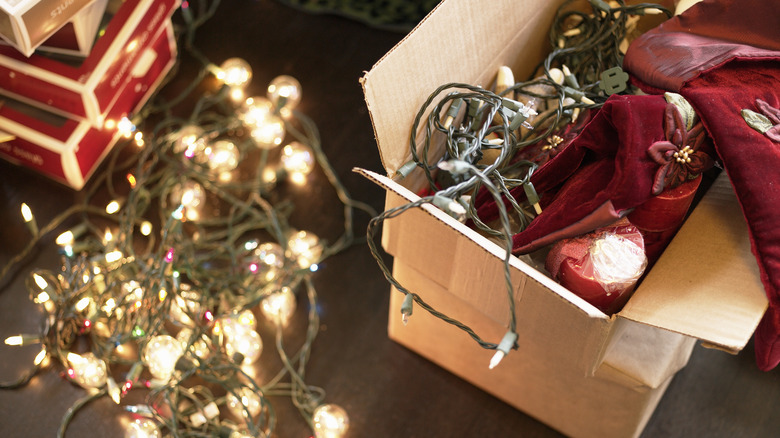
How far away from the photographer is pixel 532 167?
908mm

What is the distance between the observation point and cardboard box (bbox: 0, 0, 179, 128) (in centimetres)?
112

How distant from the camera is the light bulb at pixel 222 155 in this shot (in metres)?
1.18

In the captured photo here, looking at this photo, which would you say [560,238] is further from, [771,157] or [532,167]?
[771,157]

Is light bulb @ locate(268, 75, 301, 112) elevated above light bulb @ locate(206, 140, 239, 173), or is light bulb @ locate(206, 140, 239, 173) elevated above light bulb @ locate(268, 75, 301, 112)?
light bulb @ locate(268, 75, 301, 112)

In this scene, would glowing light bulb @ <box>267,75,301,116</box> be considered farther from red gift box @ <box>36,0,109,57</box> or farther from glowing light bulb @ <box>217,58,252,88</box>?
red gift box @ <box>36,0,109,57</box>

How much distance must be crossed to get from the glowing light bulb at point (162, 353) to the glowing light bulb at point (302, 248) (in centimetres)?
23

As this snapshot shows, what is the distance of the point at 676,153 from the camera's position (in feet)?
2.78

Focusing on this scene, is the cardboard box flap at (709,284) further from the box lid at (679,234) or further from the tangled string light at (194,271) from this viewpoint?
the tangled string light at (194,271)

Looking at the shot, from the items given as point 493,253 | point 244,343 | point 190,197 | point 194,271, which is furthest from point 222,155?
point 493,253

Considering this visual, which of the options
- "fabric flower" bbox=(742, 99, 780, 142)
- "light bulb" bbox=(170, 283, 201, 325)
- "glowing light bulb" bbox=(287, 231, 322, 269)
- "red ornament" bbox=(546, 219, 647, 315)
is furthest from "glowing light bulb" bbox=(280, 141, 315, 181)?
"fabric flower" bbox=(742, 99, 780, 142)

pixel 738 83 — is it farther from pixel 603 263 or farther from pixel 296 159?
pixel 296 159

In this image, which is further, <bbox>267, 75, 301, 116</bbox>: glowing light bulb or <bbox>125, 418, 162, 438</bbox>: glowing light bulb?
<bbox>267, 75, 301, 116</bbox>: glowing light bulb

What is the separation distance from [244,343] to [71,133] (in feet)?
1.41

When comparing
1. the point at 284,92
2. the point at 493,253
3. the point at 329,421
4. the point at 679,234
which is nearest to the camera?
the point at 493,253
